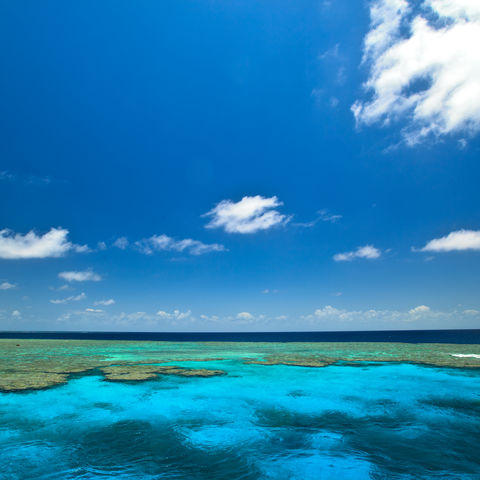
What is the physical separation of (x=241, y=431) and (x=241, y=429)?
0.33 meters

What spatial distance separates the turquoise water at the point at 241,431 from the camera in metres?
12.1

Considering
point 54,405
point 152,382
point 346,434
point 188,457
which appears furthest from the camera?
point 152,382

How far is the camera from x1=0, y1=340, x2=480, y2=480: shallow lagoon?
12102mm

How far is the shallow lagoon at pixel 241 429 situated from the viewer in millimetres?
12102

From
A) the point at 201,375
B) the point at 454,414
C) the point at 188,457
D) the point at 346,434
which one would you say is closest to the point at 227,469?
the point at 188,457

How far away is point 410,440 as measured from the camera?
14633 mm

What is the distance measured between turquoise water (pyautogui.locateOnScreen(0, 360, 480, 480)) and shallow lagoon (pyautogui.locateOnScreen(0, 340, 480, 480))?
0.18ft

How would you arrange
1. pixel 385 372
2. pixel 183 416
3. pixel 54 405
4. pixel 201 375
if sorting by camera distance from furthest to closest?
1. pixel 385 372
2. pixel 201 375
3. pixel 54 405
4. pixel 183 416

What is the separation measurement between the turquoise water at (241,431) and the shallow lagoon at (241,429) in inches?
2.2

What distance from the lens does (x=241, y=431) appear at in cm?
1609

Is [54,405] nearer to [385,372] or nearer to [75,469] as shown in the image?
[75,469]

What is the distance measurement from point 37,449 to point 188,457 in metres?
6.92

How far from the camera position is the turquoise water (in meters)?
12.1

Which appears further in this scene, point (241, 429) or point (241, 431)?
point (241, 429)
